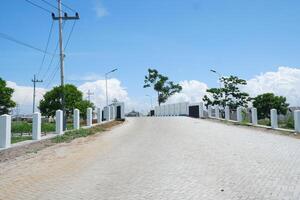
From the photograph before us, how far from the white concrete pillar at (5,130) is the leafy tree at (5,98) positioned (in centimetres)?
5076

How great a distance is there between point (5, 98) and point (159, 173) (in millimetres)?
58177

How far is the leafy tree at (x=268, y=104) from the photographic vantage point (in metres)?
58.6

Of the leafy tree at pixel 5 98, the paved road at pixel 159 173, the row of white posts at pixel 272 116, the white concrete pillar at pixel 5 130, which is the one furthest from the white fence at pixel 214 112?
the leafy tree at pixel 5 98

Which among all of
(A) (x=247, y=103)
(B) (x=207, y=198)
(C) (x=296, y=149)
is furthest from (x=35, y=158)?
(A) (x=247, y=103)

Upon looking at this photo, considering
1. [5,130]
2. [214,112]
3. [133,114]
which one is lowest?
[5,130]

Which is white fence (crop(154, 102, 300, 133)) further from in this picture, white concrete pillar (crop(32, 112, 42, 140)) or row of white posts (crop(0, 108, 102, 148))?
white concrete pillar (crop(32, 112, 42, 140))

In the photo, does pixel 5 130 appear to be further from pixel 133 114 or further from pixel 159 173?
pixel 133 114

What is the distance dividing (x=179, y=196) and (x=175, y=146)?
26.8ft

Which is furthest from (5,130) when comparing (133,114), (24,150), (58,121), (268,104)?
(133,114)

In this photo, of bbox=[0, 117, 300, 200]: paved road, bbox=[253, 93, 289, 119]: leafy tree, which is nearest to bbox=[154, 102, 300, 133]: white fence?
bbox=[0, 117, 300, 200]: paved road

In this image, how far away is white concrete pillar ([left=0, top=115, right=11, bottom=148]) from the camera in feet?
49.4

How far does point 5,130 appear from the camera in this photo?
15.2 metres

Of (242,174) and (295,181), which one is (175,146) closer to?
(242,174)

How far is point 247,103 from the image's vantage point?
5419 cm
